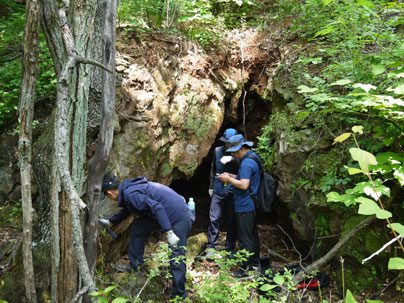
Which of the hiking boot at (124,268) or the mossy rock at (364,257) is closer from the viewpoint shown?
the mossy rock at (364,257)

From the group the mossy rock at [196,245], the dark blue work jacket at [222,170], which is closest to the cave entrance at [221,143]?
the mossy rock at [196,245]

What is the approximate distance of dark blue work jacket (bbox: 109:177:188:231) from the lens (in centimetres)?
368

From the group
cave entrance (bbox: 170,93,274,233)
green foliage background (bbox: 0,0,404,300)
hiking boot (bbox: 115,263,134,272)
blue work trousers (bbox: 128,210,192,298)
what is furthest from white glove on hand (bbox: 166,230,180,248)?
cave entrance (bbox: 170,93,274,233)

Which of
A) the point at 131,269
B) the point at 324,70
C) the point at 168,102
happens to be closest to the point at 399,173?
the point at 324,70

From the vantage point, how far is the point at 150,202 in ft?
12.2

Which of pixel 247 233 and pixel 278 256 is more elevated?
pixel 247 233

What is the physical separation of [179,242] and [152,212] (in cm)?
61

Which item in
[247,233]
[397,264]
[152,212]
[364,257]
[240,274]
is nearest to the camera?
[397,264]

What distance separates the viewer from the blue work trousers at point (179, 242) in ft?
12.7

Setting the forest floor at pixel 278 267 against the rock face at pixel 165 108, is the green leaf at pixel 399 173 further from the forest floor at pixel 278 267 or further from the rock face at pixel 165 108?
the rock face at pixel 165 108

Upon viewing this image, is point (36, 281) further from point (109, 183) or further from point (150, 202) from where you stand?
point (150, 202)

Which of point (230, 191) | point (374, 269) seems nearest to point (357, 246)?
point (374, 269)

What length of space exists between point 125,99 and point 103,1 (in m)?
1.76

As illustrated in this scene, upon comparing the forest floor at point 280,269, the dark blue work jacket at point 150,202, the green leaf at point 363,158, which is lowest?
the forest floor at point 280,269
